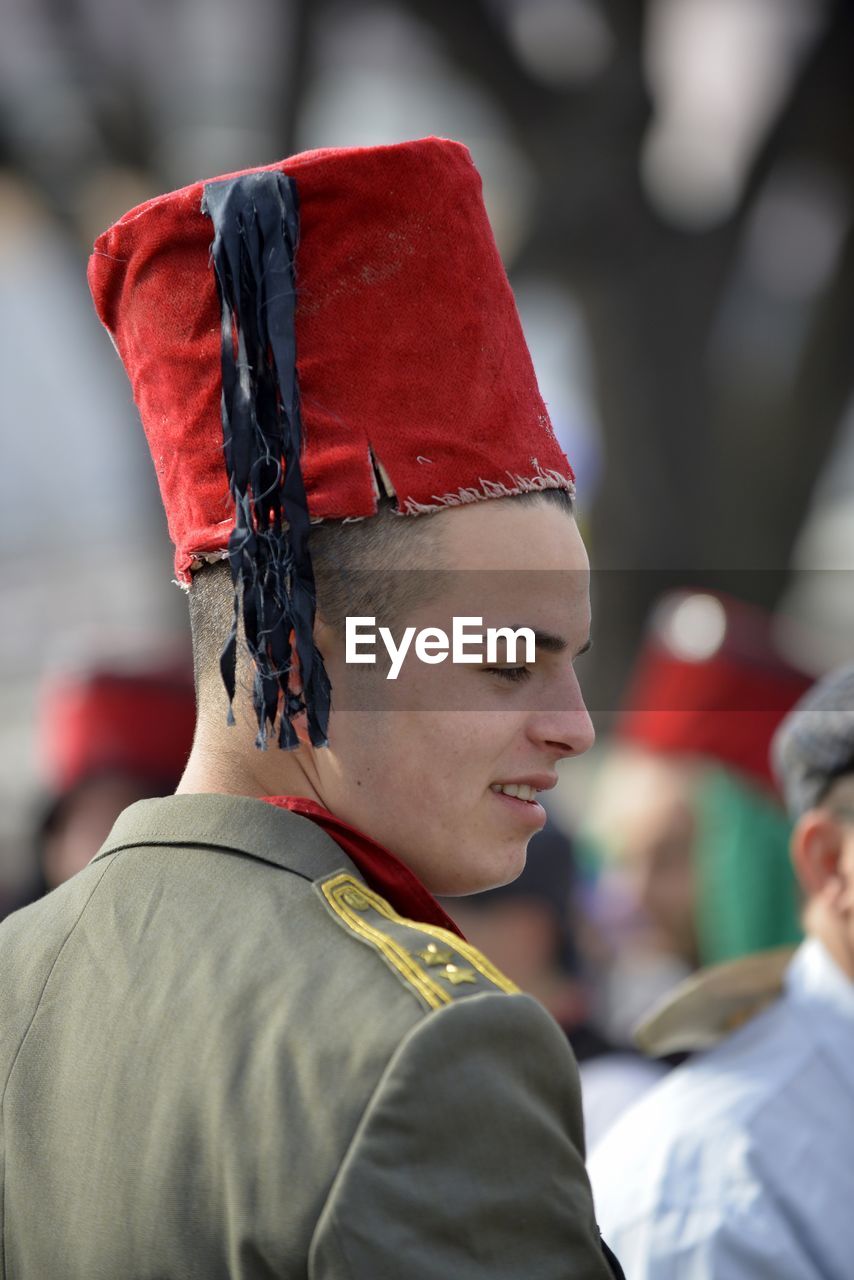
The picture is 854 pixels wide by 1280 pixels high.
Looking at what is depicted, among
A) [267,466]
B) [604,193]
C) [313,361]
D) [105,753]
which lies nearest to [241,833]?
[267,466]

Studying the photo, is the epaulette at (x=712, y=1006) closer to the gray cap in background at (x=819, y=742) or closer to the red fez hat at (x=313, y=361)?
the gray cap in background at (x=819, y=742)

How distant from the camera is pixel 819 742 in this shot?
291 centimetres

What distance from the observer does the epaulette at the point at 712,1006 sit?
9.15 ft

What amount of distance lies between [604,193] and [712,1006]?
5.98 metres

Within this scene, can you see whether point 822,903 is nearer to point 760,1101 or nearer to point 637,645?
point 760,1101

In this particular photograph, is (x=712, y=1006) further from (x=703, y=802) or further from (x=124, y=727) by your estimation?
(x=124, y=727)

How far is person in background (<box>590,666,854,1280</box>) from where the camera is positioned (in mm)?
2381

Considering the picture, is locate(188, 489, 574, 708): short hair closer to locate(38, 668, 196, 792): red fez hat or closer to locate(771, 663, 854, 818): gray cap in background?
locate(771, 663, 854, 818): gray cap in background

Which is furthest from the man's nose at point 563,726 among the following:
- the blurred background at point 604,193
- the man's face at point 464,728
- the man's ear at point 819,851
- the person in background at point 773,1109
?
the blurred background at point 604,193

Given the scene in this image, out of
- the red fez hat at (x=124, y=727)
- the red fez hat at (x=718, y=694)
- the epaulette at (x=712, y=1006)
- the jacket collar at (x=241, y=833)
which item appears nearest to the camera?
the jacket collar at (x=241, y=833)

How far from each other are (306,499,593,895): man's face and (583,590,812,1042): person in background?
123 inches

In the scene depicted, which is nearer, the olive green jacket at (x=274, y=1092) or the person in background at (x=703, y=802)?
the olive green jacket at (x=274, y=1092)

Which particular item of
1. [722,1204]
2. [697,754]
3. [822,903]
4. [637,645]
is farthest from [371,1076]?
[637,645]

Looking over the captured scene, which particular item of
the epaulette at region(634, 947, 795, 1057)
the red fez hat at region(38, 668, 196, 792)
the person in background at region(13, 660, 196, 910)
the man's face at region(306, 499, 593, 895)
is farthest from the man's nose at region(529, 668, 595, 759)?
the red fez hat at region(38, 668, 196, 792)
